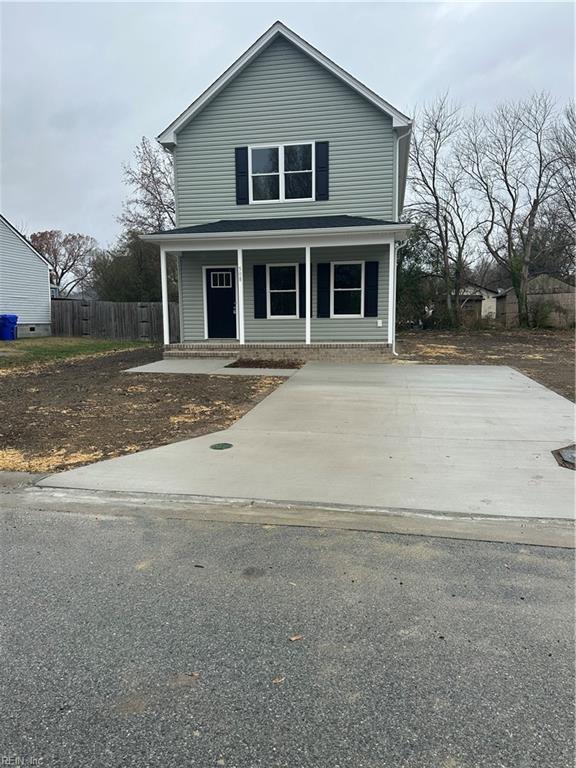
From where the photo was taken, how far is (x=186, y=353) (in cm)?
1430

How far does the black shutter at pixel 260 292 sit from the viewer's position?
15344 mm

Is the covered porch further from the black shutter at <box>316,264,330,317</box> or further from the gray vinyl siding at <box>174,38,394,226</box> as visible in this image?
the gray vinyl siding at <box>174,38,394,226</box>

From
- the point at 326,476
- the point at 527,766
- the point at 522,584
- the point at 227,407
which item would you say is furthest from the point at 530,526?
the point at 227,407

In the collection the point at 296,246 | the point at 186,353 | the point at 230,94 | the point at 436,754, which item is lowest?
the point at 436,754

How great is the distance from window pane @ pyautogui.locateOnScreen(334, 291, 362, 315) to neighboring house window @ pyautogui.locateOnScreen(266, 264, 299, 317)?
3.97ft

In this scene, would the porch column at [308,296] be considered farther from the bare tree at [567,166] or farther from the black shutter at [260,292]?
the bare tree at [567,166]

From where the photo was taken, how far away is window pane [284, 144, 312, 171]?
15.1 meters

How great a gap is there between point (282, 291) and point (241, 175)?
144 inches

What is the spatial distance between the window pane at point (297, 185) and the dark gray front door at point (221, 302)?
9.32 feet

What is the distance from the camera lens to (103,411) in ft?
26.0

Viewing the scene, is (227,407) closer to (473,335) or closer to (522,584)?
(522,584)

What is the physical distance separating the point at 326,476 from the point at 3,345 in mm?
19118

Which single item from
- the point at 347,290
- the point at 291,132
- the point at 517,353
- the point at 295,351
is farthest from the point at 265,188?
the point at 517,353

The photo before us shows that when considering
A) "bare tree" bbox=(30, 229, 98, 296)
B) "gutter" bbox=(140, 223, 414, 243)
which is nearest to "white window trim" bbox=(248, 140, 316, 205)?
"gutter" bbox=(140, 223, 414, 243)
